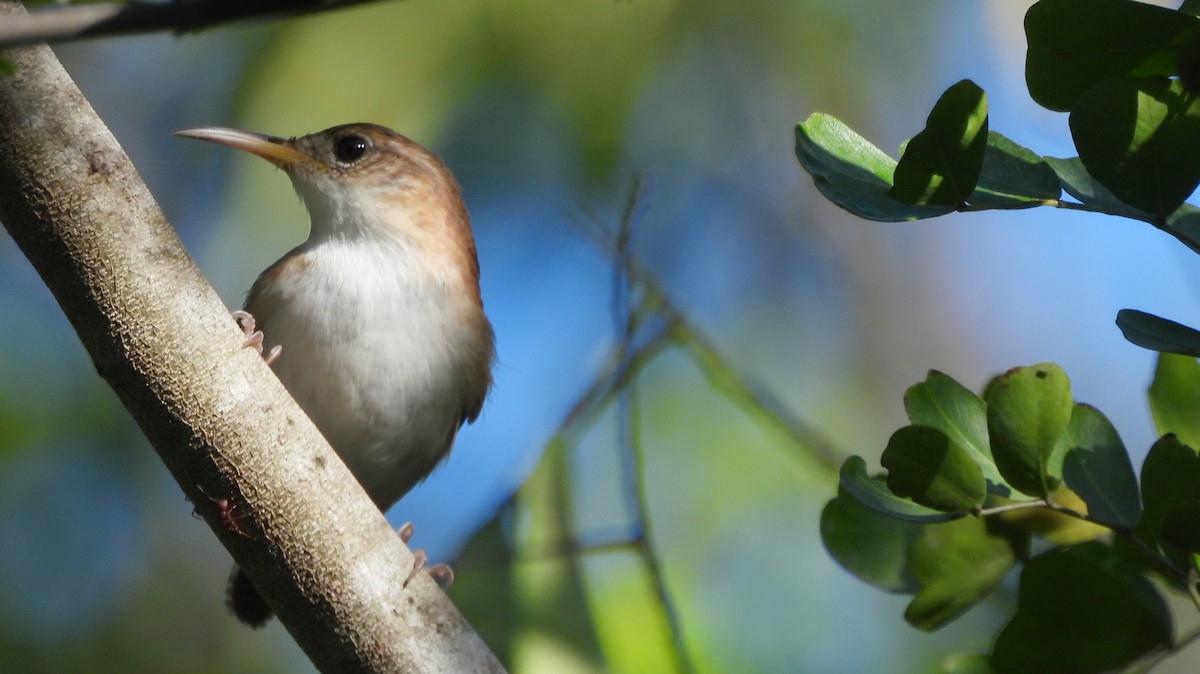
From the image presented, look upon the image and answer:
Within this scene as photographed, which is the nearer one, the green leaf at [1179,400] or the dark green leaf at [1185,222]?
the dark green leaf at [1185,222]

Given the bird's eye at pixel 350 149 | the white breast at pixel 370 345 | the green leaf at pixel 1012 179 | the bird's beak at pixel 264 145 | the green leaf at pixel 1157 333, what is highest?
the bird's beak at pixel 264 145

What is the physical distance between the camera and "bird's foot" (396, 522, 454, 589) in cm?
262

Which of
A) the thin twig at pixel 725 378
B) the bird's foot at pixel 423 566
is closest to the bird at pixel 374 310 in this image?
the bird's foot at pixel 423 566

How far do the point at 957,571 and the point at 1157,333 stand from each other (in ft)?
2.27

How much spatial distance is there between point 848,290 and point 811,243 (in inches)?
16.9

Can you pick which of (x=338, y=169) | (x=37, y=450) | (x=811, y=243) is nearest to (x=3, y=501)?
(x=37, y=450)

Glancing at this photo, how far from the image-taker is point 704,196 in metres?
7.49

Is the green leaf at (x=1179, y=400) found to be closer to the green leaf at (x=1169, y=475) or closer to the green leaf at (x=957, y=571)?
the green leaf at (x=1169, y=475)

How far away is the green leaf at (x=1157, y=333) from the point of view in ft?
4.76

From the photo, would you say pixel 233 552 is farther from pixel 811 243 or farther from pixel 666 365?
pixel 811 243

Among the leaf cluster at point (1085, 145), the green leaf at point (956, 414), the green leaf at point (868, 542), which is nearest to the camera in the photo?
the leaf cluster at point (1085, 145)

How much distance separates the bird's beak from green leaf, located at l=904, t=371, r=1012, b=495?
3.08 metres

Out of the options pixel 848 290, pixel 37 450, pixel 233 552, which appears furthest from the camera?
pixel 848 290

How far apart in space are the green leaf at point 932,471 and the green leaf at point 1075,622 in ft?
0.49
